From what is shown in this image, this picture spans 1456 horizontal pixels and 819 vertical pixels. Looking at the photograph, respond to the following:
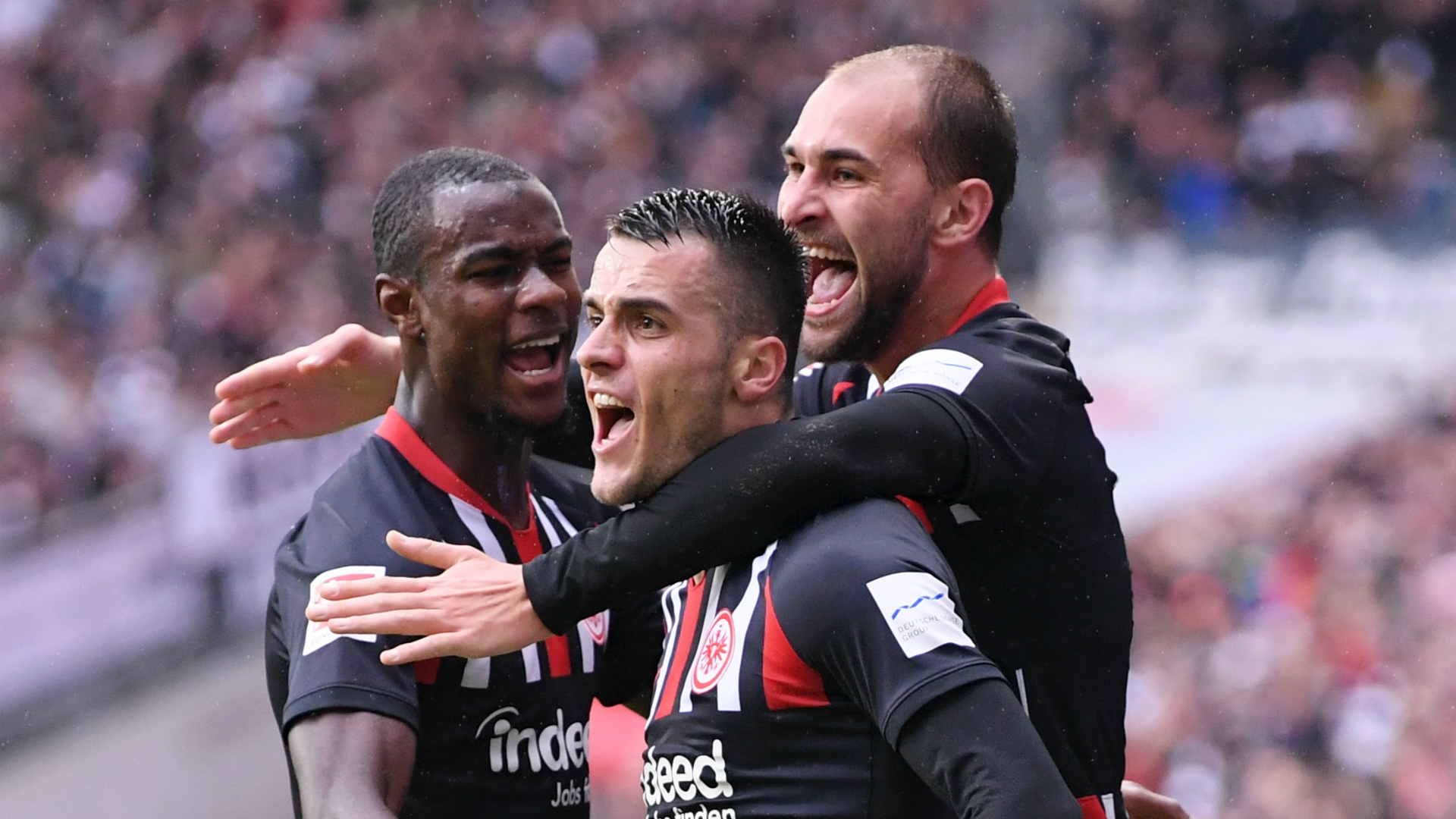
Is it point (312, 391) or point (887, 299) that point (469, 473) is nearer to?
point (312, 391)

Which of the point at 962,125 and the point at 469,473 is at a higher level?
the point at 962,125

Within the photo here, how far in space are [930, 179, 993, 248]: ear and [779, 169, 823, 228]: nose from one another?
0.22 m

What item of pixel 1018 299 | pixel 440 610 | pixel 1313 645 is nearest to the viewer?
pixel 440 610

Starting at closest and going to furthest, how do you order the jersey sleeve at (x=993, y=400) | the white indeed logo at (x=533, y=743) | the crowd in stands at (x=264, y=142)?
the jersey sleeve at (x=993, y=400) < the white indeed logo at (x=533, y=743) < the crowd in stands at (x=264, y=142)

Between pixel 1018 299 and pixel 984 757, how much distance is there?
8.18 m

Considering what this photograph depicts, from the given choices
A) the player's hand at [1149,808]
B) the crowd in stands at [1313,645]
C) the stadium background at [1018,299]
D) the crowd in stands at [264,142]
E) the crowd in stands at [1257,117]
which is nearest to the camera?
the player's hand at [1149,808]

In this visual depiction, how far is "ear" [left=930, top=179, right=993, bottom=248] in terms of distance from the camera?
10.4ft

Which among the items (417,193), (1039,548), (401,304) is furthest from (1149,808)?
(417,193)

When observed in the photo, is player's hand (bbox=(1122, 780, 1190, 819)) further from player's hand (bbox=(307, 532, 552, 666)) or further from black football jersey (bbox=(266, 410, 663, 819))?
player's hand (bbox=(307, 532, 552, 666))

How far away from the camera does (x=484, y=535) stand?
3.25 meters

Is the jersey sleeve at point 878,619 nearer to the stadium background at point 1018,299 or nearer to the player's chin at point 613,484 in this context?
the player's chin at point 613,484

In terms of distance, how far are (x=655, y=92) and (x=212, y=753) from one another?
18.2 ft

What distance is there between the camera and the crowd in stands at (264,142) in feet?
36.9

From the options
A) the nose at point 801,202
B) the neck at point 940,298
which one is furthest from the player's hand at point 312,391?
the neck at point 940,298
